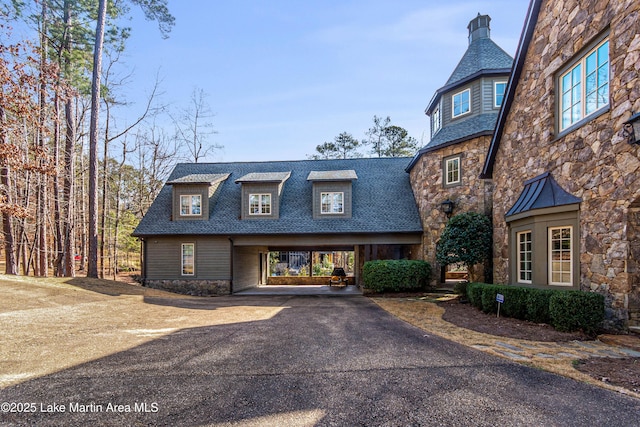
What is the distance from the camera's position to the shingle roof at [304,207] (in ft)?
47.1

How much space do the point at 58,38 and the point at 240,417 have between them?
16.6 metres

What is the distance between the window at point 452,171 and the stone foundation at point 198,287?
10.0 metres

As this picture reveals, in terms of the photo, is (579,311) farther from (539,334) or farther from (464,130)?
(464,130)

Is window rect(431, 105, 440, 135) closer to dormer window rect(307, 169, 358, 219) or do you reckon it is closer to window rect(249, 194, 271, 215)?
dormer window rect(307, 169, 358, 219)

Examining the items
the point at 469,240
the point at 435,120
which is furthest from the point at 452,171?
the point at 435,120

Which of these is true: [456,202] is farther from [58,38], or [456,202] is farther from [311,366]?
[58,38]

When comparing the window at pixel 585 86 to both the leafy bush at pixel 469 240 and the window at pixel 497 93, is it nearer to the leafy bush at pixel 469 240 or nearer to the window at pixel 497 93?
the leafy bush at pixel 469 240

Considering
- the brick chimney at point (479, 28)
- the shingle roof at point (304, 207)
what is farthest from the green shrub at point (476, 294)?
the brick chimney at point (479, 28)

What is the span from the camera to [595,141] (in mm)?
6066

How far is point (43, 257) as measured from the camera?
14.3 meters

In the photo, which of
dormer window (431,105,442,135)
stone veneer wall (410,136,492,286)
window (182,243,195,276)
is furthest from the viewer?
window (182,243,195,276)

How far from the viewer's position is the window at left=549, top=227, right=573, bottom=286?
6.69 meters

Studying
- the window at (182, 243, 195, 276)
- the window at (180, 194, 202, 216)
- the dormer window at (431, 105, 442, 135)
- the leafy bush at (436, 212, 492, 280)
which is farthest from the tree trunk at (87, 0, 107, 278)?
the dormer window at (431, 105, 442, 135)

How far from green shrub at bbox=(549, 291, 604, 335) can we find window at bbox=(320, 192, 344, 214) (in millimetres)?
9731
